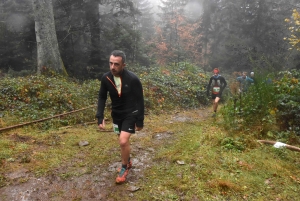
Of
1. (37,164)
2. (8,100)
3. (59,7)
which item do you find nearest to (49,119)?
(8,100)

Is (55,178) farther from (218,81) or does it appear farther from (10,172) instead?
(218,81)

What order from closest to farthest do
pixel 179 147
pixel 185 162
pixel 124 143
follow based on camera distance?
1. pixel 124 143
2. pixel 185 162
3. pixel 179 147

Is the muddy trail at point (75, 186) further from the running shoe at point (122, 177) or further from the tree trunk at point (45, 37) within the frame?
the tree trunk at point (45, 37)

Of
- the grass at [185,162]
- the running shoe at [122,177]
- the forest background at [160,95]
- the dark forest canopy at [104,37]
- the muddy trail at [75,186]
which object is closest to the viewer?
the muddy trail at [75,186]

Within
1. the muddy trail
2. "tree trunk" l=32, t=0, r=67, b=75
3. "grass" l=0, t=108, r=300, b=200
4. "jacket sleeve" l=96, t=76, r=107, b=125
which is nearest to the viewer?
the muddy trail

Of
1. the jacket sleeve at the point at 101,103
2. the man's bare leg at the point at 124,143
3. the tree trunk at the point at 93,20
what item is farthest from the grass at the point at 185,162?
the tree trunk at the point at 93,20

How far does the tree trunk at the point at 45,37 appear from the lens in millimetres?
11117

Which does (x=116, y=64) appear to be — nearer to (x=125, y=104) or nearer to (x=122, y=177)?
(x=125, y=104)

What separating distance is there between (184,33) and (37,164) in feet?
110

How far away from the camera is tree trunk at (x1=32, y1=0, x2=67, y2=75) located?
1112cm

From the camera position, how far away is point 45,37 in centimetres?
1130

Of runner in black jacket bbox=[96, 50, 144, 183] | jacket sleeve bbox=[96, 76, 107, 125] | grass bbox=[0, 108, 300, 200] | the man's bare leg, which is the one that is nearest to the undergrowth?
grass bbox=[0, 108, 300, 200]

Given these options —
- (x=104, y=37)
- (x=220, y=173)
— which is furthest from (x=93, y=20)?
(x=220, y=173)

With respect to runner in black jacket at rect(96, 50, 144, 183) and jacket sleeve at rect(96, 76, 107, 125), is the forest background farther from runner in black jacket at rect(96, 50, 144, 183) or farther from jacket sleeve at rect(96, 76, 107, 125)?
jacket sleeve at rect(96, 76, 107, 125)
